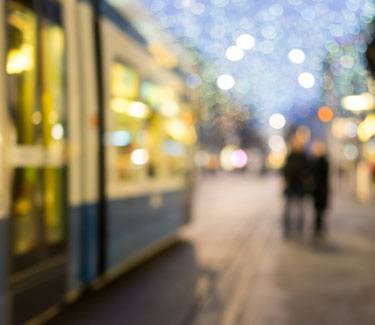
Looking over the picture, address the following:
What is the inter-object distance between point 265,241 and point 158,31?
4495mm

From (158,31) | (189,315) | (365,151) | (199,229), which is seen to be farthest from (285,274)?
(365,151)

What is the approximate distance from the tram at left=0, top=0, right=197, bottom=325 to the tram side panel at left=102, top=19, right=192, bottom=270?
12 mm

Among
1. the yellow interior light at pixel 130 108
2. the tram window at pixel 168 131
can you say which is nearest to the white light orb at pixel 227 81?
the tram window at pixel 168 131

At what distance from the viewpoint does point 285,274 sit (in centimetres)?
902

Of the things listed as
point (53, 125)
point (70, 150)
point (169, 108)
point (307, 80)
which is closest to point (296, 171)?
point (169, 108)

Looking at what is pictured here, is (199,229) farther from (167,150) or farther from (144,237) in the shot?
(144,237)

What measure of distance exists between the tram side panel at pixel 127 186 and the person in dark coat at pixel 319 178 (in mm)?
4812

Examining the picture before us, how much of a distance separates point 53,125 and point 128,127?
7.41 feet

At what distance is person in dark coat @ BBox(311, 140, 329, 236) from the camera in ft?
47.1

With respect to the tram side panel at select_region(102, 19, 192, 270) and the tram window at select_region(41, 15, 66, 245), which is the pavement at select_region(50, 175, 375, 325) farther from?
the tram window at select_region(41, 15, 66, 245)

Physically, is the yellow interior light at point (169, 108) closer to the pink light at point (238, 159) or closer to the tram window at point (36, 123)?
the tram window at point (36, 123)

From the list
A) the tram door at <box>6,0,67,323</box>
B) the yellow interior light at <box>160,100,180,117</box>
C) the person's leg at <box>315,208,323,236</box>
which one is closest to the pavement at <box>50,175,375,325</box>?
the tram door at <box>6,0,67,323</box>

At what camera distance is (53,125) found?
245 inches

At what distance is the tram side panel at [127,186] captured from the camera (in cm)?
756
